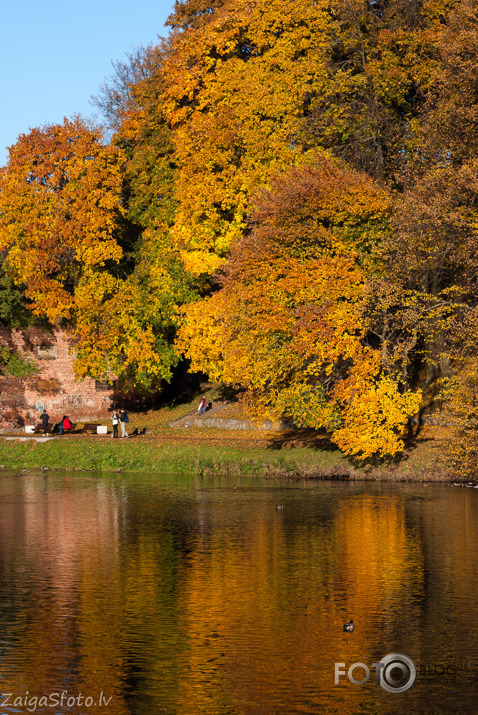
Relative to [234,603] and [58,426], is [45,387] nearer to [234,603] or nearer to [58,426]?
[58,426]

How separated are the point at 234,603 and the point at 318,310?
20708 millimetres

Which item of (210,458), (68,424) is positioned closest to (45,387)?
(68,424)

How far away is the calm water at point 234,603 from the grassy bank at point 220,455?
6.53m

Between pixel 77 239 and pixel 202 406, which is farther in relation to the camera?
pixel 202 406

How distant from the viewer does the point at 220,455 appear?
140ft

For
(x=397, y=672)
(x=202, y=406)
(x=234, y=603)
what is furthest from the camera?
(x=202, y=406)

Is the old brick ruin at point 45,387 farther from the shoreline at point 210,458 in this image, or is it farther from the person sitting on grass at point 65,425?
the shoreline at point 210,458

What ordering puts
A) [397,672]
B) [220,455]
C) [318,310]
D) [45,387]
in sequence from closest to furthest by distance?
1. [397,672]
2. [318,310]
3. [220,455]
4. [45,387]

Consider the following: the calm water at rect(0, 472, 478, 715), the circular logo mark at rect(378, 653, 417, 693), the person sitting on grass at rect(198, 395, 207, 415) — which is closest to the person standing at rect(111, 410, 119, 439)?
the person sitting on grass at rect(198, 395, 207, 415)

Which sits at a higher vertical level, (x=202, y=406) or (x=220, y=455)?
(x=202, y=406)

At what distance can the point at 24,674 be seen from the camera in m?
13.7

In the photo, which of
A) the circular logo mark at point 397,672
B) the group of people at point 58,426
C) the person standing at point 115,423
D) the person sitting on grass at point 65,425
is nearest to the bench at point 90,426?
the group of people at point 58,426

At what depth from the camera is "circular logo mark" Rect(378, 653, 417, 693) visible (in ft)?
43.9

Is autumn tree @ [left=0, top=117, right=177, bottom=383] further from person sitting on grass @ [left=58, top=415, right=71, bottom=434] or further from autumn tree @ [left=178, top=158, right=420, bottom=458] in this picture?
autumn tree @ [left=178, top=158, right=420, bottom=458]
